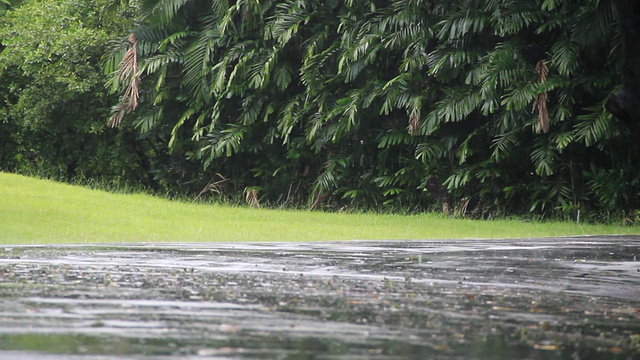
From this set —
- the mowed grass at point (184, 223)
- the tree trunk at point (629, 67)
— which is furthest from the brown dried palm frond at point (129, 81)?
the tree trunk at point (629, 67)

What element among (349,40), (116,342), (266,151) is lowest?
(116,342)

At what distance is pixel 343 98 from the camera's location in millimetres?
22281

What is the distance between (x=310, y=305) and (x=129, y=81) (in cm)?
1916

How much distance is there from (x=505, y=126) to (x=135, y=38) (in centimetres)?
980

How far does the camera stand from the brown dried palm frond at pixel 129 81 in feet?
79.2

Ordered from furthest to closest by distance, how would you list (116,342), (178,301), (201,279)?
(201,279), (178,301), (116,342)

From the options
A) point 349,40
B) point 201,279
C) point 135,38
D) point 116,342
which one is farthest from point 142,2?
point 116,342

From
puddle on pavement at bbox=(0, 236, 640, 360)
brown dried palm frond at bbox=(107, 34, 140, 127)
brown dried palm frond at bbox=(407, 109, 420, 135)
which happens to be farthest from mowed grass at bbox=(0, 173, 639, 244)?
puddle on pavement at bbox=(0, 236, 640, 360)

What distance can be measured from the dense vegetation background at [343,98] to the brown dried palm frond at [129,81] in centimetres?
4

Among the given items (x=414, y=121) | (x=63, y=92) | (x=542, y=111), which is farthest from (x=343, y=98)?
(x=63, y=92)

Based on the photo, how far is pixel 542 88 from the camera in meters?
19.0

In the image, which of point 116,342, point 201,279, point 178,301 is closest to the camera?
point 116,342

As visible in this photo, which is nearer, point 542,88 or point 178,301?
point 178,301

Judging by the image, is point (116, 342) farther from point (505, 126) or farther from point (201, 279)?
point (505, 126)
